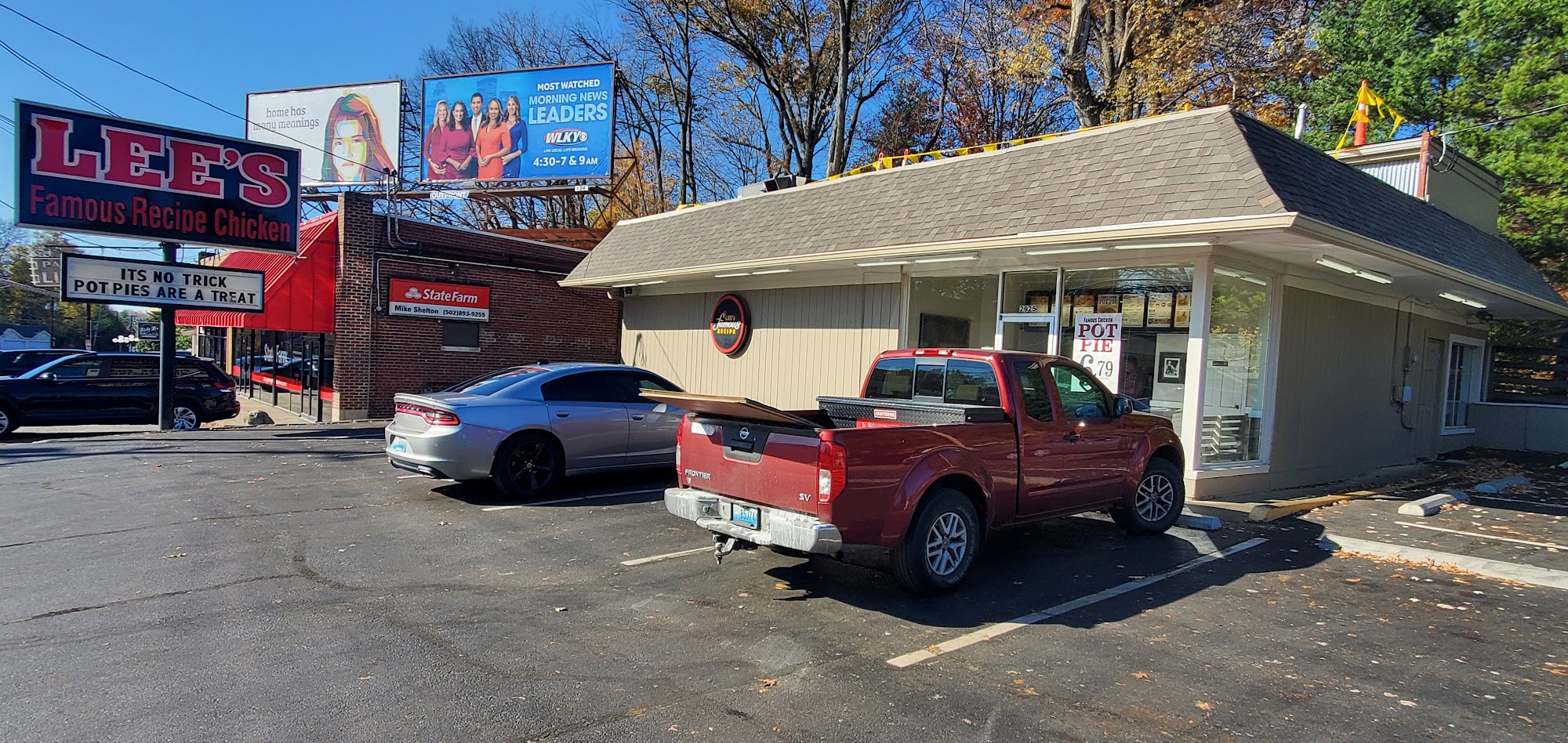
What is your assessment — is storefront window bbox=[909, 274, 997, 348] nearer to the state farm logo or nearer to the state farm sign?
the state farm sign

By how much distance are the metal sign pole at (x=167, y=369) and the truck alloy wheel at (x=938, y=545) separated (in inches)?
609

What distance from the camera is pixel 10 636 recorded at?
15.2 feet

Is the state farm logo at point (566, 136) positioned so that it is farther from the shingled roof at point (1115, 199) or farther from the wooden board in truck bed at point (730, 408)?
the wooden board in truck bed at point (730, 408)

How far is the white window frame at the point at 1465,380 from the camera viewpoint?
619 inches

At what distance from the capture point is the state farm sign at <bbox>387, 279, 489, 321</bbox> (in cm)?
1791

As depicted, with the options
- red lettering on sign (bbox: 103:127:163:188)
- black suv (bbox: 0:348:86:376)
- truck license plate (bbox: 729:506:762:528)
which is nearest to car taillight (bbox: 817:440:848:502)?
truck license plate (bbox: 729:506:762:528)

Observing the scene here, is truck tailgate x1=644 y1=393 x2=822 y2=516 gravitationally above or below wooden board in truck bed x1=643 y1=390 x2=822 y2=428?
below

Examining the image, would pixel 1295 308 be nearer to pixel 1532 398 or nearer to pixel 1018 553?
pixel 1018 553

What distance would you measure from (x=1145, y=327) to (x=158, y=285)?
55.5ft

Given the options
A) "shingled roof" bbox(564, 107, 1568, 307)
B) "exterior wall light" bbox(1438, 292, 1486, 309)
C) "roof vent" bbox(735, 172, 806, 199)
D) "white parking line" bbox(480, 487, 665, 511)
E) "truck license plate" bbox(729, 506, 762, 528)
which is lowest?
"white parking line" bbox(480, 487, 665, 511)

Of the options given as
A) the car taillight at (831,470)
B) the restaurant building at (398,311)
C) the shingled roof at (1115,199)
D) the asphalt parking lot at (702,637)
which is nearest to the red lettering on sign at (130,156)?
the restaurant building at (398,311)

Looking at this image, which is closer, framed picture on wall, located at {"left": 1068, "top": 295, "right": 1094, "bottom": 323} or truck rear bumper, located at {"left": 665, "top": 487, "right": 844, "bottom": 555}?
truck rear bumper, located at {"left": 665, "top": 487, "right": 844, "bottom": 555}

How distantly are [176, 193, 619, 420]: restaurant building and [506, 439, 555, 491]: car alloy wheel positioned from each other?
10.6 metres

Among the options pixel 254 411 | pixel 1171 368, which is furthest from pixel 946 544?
pixel 254 411
